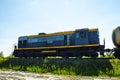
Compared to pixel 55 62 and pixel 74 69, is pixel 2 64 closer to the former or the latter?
pixel 55 62

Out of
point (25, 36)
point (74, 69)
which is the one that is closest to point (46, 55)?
point (25, 36)

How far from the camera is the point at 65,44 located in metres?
21.5

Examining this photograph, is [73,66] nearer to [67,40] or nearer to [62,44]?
[67,40]

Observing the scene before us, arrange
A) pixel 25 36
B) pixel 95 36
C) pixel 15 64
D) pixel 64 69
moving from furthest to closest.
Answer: pixel 25 36
pixel 15 64
pixel 95 36
pixel 64 69

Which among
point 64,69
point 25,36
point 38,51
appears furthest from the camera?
point 25,36

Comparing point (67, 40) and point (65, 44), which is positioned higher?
point (67, 40)

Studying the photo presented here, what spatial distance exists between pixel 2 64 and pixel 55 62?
707 centimetres

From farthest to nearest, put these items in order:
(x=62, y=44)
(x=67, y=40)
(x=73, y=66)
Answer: (x=62, y=44), (x=67, y=40), (x=73, y=66)

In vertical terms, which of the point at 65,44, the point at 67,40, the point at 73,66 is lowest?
the point at 73,66

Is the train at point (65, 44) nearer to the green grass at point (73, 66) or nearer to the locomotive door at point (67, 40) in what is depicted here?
the locomotive door at point (67, 40)

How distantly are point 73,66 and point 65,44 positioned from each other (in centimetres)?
428

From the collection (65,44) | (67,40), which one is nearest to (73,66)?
(65,44)

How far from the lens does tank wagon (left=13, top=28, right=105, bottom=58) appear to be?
19639 millimetres

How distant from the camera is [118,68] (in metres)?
15.8
